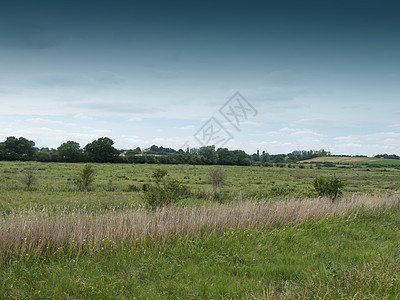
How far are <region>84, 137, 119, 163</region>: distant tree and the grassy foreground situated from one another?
249 feet

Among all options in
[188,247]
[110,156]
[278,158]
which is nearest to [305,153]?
[278,158]

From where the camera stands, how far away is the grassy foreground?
4.07 meters

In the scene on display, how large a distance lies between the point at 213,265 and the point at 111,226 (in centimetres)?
228

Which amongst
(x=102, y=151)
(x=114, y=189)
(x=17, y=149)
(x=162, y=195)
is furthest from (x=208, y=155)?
(x=162, y=195)

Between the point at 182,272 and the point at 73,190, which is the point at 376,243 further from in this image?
the point at 73,190

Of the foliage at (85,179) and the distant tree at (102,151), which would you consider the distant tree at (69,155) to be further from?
the foliage at (85,179)

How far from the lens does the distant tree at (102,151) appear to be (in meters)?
78.8

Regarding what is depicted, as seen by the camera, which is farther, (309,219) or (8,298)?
(309,219)

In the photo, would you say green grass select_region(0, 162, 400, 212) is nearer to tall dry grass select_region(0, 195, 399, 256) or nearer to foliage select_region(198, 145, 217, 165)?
tall dry grass select_region(0, 195, 399, 256)

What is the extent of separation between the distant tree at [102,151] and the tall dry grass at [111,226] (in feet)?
247

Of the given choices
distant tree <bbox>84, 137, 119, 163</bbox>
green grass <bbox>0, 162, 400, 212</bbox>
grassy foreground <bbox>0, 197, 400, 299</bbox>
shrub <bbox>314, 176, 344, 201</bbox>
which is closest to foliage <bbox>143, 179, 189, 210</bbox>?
green grass <bbox>0, 162, 400, 212</bbox>

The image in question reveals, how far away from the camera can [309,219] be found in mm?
9000

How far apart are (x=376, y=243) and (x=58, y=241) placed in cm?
727

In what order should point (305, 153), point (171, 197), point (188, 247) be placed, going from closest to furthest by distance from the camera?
point (188, 247)
point (171, 197)
point (305, 153)
